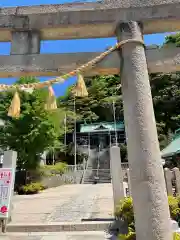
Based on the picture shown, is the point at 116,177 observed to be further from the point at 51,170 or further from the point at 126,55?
the point at 51,170

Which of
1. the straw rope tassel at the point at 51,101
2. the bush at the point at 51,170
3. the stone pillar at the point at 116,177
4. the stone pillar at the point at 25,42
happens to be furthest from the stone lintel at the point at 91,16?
the bush at the point at 51,170

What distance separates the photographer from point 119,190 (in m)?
6.75

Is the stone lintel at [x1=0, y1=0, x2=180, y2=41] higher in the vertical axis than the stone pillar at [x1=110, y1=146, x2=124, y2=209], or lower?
higher

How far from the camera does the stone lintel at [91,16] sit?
403 centimetres

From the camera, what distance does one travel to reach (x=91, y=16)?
4.05m

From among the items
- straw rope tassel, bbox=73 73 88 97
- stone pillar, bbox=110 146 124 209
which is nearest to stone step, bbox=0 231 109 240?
stone pillar, bbox=110 146 124 209

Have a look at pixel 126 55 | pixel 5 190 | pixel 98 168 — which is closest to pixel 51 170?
pixel 98 168

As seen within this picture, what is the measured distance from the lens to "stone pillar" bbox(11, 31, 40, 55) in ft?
13.1

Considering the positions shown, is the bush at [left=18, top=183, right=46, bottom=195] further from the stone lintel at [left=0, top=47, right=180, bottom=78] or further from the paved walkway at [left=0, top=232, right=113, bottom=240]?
the stone lintel at [left=0, top=47, right=180, bottom=78]

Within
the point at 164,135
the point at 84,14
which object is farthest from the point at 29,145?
the point at 164,135

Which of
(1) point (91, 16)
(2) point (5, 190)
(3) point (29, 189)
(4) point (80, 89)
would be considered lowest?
(2) point (5, 190)

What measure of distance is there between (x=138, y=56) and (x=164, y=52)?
0.51 m

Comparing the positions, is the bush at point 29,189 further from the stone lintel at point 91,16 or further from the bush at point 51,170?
the stone lintel at point 91,16

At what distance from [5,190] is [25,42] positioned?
14.0ft
